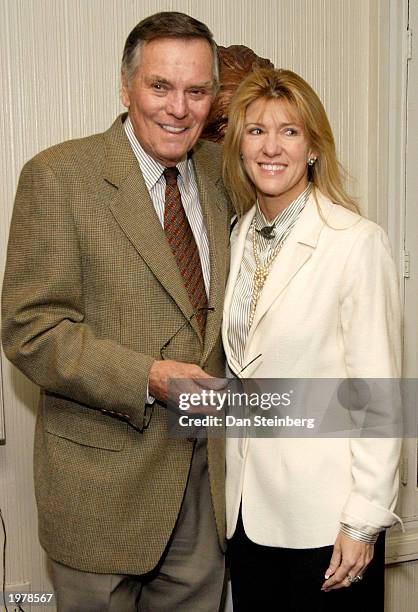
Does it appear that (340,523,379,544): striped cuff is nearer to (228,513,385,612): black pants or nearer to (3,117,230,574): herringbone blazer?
(228,513,385,612): black pants

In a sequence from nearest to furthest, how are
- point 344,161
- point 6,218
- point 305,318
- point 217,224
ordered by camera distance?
point 305,318 → point 217,224 → point 6,218 → point 344,161

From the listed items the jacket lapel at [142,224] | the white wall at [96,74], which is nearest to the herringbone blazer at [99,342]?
the jacket lapel at [142,224]

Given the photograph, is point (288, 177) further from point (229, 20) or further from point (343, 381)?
point (229, 20)

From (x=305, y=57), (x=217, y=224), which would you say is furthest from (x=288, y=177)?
→ (x=305, y=57)

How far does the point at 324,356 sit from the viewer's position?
1618 mm

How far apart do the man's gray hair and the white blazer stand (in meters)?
0.45

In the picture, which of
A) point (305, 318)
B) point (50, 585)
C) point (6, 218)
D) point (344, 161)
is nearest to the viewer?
point (305, 318)

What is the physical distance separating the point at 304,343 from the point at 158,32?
719 millimetres

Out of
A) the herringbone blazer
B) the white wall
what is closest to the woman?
the herringbone blazer

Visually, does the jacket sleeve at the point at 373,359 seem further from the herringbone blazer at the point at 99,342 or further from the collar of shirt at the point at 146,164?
the collar of shirt at the point at 146,164

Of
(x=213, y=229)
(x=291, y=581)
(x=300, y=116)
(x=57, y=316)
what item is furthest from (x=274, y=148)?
(x=291, y=581)

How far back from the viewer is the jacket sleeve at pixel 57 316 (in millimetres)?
1591

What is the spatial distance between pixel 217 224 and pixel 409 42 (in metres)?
1.09

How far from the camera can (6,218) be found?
2.20 meters
